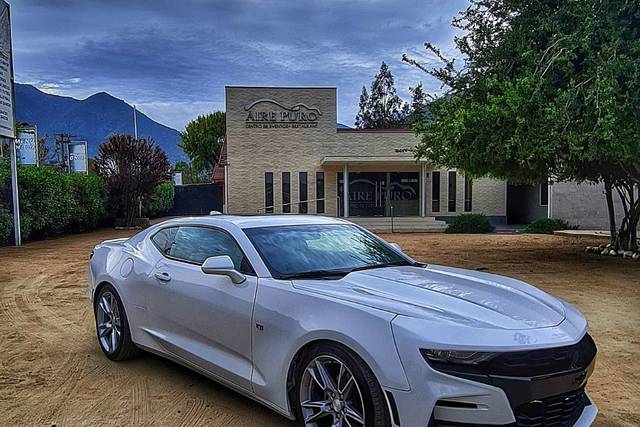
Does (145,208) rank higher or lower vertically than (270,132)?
lower

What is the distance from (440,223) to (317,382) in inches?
859

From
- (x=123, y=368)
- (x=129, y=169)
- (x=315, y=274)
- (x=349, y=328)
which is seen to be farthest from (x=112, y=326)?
(x=129, y=169)

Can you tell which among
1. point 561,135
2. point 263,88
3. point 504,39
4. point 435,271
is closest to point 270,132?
point 263,88

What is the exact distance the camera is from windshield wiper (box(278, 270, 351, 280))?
3518 millimetres

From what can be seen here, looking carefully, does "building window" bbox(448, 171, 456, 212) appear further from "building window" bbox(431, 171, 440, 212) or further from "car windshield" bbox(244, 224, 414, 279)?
"car windshield" bbox(244, 224, 414, 279)

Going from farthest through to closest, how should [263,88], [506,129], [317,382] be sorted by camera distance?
[263,88]
[506,129]
[317,382]

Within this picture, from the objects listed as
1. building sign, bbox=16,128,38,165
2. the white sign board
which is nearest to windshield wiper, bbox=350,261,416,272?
the white sign board

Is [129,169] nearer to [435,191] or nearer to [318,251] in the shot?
[435,191]

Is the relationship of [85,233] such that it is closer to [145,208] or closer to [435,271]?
[145,208]

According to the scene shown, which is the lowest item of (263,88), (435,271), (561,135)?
(435,271)

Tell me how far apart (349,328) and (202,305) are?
1.46 metres

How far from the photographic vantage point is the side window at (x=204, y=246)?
12.6 ft

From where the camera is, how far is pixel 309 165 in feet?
88.3

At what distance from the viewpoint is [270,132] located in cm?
2675
